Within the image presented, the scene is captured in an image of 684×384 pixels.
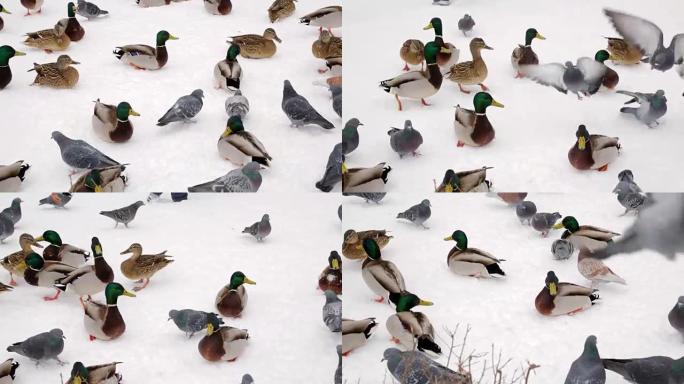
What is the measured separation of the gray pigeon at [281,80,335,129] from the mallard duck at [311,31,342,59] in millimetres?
799

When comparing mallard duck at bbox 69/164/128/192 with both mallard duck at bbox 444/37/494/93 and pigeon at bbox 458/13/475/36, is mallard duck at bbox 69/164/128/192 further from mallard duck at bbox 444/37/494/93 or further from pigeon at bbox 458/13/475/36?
pigeon at bbox 458/13/475/36

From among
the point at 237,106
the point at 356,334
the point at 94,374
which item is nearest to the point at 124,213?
the point at 237,106

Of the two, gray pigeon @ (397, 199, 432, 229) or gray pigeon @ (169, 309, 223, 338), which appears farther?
gray pigeon @ (397, 199, 432, 229)

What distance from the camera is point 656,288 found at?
275 inches

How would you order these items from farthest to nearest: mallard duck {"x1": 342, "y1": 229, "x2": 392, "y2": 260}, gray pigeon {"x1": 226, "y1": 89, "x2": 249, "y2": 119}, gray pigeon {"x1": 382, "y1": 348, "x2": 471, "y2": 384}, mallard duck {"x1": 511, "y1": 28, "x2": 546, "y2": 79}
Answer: mallard duck {"x1": 511, "y1": 28, "x2": 546, "y2": 79}
gray pigeon {"x1": 226, "y1": 89, "x2": 249, "y2": 119}
mallard duck {"x1": 342, "y1": 229, "x2": 392, "y2": 260}
gray pigeon {"x1": 382, "y1": 348, "x2": 471, "y2": 384}

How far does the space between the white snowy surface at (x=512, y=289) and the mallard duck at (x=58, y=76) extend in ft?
7.79

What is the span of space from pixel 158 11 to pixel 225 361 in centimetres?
427

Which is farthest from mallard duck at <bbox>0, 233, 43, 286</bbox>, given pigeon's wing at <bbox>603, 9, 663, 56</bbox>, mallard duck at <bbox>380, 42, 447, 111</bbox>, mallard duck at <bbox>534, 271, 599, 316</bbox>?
pigeon's wing at <bbox>603, 9, 663, 56</bbox>

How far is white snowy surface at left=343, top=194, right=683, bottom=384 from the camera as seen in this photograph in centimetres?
648

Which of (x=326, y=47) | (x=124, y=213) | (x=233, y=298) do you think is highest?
(x=326, y=47)

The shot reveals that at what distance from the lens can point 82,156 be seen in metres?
7.73

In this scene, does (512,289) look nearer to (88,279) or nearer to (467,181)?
(467,181)

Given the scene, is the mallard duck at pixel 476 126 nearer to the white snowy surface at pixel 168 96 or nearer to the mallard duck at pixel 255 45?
the white snowy surface at pixel 168 96

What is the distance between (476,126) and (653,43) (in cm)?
186
